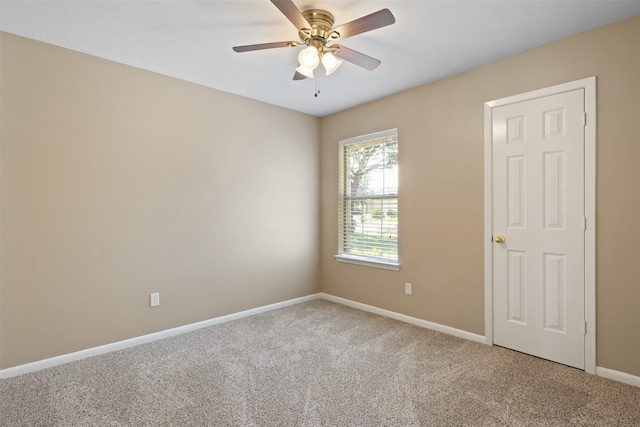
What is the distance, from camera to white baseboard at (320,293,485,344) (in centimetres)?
312

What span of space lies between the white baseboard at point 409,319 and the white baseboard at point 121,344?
692 mm

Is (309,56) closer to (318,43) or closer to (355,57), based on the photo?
(318,43)

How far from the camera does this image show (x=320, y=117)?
4.59 metres

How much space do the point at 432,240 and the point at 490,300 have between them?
2.47 ft

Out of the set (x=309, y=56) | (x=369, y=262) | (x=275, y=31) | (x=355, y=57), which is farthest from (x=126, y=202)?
(x=369, y=262)

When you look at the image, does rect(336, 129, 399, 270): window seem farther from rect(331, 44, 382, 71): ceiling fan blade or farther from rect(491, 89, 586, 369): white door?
rect(331, 44, 382, 71): ceiling fan blade

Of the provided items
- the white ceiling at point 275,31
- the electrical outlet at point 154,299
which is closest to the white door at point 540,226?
the white ceiling at point 275,31

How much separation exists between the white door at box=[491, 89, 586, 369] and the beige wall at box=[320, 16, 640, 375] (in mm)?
125

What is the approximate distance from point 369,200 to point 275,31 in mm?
2209

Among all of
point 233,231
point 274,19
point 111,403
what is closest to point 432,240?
point 233,231

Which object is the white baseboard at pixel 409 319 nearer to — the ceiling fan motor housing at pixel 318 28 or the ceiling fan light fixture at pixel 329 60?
the ceiling fan light fixture at pixel 329 60

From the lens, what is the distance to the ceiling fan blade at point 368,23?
5.90ft

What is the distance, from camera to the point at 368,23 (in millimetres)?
1925

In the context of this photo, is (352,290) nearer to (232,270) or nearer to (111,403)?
(232,270)
